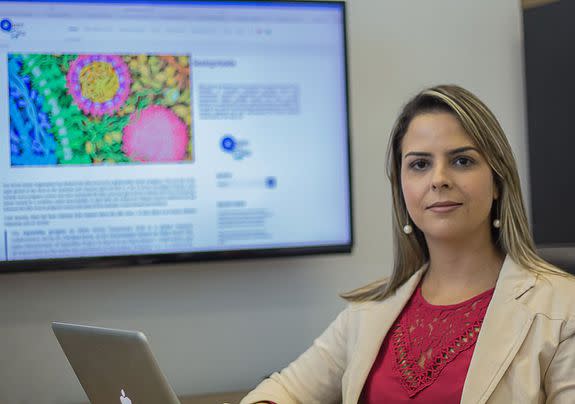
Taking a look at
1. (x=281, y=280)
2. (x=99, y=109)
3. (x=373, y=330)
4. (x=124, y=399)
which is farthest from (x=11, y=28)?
(x=373, y=330)

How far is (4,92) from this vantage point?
241 cm

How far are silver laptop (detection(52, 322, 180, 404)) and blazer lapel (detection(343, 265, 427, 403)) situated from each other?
1.87 feet

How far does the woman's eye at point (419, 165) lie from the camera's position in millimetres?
1913

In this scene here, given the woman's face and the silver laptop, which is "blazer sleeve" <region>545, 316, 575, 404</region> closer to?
the woman's face

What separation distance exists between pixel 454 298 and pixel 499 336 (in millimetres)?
217

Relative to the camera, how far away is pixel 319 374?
2090mm

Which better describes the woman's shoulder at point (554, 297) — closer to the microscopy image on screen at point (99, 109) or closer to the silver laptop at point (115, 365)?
the silver laptop at point (115, 365)

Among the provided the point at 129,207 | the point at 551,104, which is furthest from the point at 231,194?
the point at 551,104

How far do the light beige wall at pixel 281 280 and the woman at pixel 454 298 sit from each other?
0.64 m

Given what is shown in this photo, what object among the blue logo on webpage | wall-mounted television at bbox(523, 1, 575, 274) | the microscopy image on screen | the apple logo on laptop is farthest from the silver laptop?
wall-mounted television at bbox(523, 1, 575, 274)

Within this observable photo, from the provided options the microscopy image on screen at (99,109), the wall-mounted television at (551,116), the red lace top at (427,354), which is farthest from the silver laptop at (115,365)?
the wall-mounted television at (551,116)

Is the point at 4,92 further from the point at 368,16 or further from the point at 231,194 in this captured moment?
the point at 368,16

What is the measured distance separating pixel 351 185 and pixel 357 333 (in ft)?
2.37

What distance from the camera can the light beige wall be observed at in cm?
257
